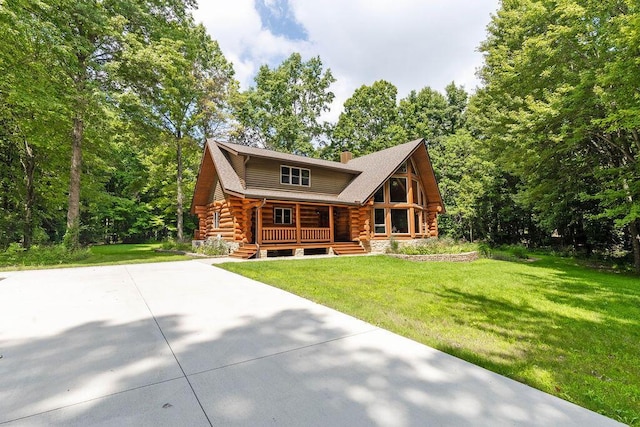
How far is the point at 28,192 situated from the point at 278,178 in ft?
46.9

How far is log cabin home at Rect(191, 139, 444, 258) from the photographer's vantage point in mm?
14688

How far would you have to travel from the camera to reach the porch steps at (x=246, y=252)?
1352 centimetres

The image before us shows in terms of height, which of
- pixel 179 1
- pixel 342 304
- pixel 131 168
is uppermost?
pixel 179 1

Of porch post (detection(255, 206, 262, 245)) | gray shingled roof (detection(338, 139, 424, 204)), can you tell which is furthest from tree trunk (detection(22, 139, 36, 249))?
gray shingled roof (detection(338, 139, 424, 204))

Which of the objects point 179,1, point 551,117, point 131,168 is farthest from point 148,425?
point 131,168

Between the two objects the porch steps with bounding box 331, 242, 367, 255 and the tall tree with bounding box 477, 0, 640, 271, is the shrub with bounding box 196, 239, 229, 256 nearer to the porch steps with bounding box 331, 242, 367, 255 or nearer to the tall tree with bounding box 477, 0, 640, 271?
the porch steps with bounding box 331, 242, 367, 255

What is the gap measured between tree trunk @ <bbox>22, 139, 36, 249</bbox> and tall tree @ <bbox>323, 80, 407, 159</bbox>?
26257 millimetres

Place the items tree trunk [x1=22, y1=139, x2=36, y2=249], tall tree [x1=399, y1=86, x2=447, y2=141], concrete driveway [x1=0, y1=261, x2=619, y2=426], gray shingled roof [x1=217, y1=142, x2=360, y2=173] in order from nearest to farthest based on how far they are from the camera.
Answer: concrete driveway [x1=0, y1=261, x2=619, y2=426], gray shingled roof [x1=217, y1=142, x2=360, y2=173], tree trunk [x1=22, y1=139, x2=36, y2=249], tall tree [x1=399, y1=86, x2=447, y2=141]

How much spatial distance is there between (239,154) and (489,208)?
20.8 metres

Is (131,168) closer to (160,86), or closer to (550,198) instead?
(160,86)

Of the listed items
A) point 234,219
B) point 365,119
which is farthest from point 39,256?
point 365,119

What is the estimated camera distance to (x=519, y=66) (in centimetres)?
1345

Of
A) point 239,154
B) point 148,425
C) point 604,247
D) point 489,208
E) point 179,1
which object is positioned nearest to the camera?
point 148,425

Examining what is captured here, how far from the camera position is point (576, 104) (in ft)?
37.7
